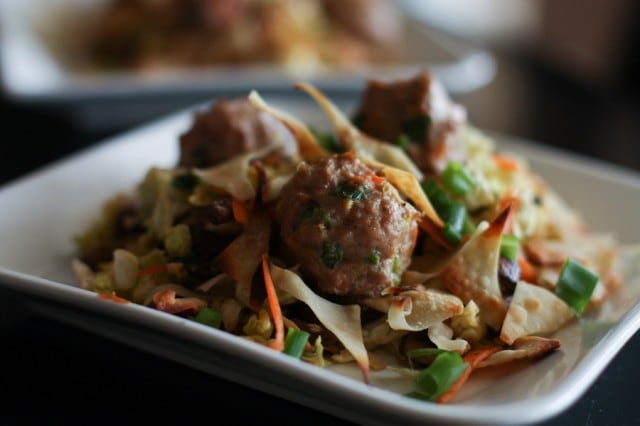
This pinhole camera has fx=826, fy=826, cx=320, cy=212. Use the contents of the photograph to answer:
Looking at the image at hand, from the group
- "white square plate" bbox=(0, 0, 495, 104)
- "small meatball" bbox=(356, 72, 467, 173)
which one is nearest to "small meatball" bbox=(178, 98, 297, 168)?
"small meatball" bbox=(356, 72, 467, 173)

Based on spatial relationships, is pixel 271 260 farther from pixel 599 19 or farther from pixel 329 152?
pixel 599 19

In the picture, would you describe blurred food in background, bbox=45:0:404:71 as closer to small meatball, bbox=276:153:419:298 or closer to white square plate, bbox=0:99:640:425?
white square plate, bbox=0:99:640:425

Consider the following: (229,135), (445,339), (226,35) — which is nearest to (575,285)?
(445,339)

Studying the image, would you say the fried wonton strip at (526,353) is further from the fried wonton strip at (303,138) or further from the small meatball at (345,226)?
the fried wonton strip at (303,138)

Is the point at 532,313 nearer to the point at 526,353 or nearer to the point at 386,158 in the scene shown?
Result: the point at 526,353

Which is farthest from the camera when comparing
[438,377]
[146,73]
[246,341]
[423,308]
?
[146,73]

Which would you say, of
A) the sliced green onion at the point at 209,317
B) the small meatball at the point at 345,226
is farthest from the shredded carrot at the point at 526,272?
the sliced green onion at the point at 209,317

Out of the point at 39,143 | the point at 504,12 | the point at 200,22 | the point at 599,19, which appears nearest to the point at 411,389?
the point at 39,143
